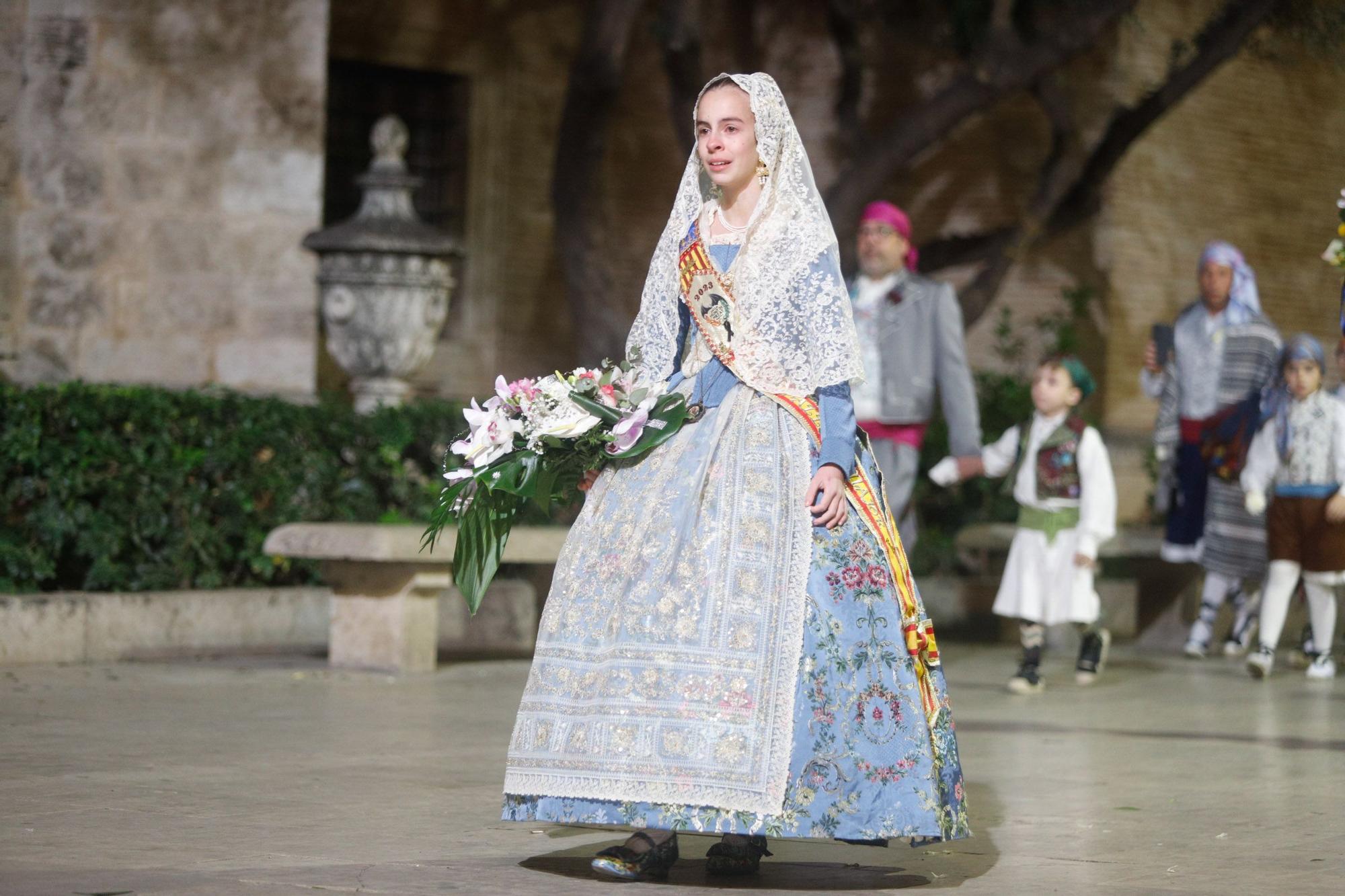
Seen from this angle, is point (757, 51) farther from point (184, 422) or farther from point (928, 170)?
point (184, 422)

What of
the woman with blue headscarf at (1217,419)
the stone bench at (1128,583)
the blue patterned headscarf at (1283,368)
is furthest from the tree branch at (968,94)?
the blue patterned headscarf at (1283,368)

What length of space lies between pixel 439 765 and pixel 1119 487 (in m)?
11.0

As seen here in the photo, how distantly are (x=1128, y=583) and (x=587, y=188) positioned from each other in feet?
15.3

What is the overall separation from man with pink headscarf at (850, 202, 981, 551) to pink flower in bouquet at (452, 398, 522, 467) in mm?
3842

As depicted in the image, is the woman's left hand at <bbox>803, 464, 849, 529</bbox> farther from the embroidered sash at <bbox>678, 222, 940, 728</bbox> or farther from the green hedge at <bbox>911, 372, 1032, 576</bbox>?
the green hedge at <bbox>911, 372, 1032, 576</bbox>

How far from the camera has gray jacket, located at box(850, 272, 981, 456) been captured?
28.9 feet

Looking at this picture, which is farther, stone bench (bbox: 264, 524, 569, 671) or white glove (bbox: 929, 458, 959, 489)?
stone bench (bbox: 264, 524, 569, 671)

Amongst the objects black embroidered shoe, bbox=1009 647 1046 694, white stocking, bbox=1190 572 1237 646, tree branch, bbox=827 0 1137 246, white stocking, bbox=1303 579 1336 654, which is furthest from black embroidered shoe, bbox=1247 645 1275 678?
tree branch, bbox=827 0 1137 246

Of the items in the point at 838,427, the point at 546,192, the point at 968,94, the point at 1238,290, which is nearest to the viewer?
the point at 838,427

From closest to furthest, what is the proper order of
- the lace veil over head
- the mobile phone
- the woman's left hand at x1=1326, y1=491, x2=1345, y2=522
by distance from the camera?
the lace veil over head, the woman's left hand at x1=1326, y1=491, x2=1345, y2=522, the mobile phone

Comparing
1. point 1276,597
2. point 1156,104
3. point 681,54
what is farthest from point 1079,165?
point 1276,597

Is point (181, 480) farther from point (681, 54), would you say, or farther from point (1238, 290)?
point (681, 54)

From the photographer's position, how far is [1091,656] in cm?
989

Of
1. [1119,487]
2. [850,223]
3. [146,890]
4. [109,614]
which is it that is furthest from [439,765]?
[1119,487]
